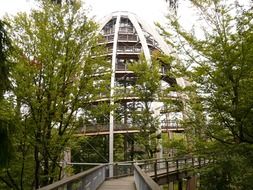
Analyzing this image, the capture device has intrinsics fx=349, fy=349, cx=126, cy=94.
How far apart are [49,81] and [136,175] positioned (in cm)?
479

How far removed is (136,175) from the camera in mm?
13156

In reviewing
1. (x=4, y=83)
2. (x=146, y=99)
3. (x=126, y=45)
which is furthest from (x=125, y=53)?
(x=4, y=83)

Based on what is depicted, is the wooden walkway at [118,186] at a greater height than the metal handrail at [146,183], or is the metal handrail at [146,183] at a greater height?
the metal handrail at [146,183]

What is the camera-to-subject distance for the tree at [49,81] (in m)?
11.8

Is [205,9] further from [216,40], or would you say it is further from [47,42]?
[47,42]

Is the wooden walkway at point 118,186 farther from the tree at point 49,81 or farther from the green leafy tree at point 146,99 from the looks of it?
the green leafy tree at point 146,99

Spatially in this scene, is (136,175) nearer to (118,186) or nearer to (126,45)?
(118,186)

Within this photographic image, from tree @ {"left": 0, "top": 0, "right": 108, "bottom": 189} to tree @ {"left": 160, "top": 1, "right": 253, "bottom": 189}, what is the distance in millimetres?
3682

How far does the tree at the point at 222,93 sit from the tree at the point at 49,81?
3.68m

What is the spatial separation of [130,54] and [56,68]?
961 inches

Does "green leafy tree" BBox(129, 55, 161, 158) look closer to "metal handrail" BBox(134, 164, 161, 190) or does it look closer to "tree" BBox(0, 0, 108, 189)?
"tree" BBox(0, 0, 108, 189)

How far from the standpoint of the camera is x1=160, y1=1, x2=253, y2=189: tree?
912cm

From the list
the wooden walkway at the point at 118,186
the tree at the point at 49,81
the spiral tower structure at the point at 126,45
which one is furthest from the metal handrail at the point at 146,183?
the spiral tower structure at the point at 126,45

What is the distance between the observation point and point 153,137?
894 inches
